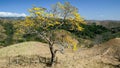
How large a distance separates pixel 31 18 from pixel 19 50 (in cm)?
1306

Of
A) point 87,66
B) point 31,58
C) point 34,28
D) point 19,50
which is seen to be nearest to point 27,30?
point 34,28

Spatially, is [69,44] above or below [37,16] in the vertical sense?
below

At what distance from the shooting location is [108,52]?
2580cm

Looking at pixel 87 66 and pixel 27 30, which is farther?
pixel 87 66

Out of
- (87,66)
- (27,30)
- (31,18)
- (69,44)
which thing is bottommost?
(87,66)

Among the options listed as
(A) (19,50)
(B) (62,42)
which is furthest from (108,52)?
(A) (19,50)

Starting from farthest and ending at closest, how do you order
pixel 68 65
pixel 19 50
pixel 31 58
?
pixel 19 50, pixel 31 58, pixel 68 65

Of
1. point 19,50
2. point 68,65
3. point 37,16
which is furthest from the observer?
point 19,50

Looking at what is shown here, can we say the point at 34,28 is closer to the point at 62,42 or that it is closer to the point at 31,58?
the point at 62,42

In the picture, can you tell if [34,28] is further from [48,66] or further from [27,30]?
[48,66]

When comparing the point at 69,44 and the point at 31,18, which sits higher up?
the point at 31,18

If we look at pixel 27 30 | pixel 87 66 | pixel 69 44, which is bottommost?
pixel 87 66

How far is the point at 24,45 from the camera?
32.7 m

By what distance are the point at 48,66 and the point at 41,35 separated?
330 cm
